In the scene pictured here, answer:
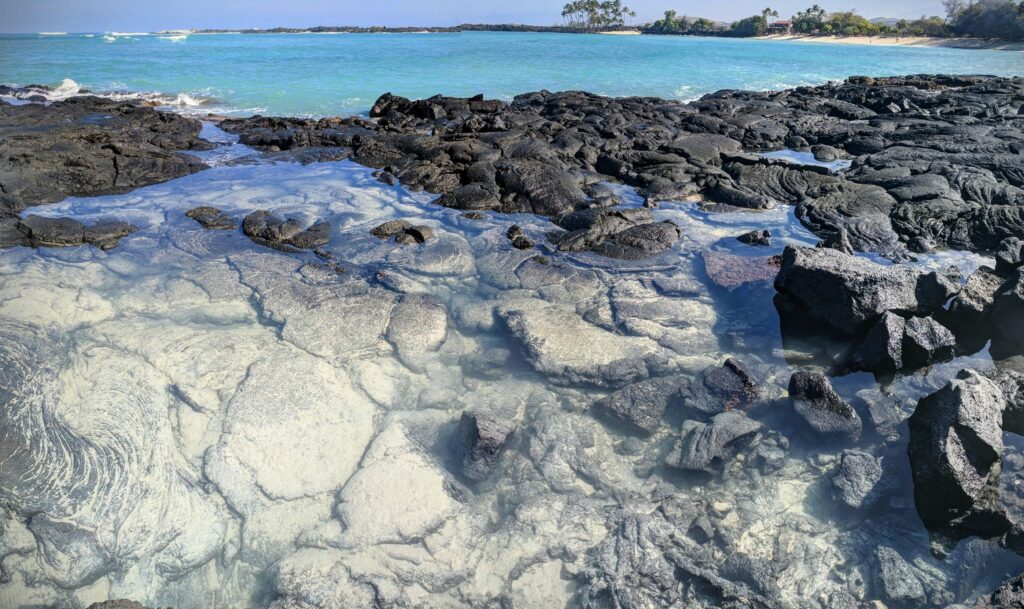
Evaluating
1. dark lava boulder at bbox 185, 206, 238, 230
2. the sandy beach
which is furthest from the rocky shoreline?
the sandy beach

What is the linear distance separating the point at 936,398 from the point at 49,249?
14370 mm

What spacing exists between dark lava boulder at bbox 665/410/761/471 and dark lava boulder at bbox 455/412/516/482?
1.78 meters

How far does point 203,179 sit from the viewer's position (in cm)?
1554

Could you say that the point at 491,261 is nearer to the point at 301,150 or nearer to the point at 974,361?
the point at 974,361

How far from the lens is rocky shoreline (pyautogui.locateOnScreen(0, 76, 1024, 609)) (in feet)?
→ 16.5

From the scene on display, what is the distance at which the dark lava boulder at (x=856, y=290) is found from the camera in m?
7.51

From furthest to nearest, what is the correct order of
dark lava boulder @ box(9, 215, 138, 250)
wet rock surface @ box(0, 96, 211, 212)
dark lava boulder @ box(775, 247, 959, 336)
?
wet rock surface @ box(0, 96, 211, 212)
dark lava boulder @ box(9, 215, 138, 250)
dark lava boulder @ box(775, 247, 959, 336)

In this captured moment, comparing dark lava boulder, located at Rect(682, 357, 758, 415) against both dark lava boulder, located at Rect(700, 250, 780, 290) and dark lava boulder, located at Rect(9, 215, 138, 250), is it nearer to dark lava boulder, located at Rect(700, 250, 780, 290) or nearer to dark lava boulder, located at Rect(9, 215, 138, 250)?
dark lava boulder, located at Rect(700, 250, 780, 290)

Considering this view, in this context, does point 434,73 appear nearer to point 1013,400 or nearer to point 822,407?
point 822,407

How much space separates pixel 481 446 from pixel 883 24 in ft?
388

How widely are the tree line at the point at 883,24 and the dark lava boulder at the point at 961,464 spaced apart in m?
86.5

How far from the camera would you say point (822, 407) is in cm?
619

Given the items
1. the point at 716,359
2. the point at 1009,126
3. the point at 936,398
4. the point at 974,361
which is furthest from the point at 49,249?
the point at 1009,126

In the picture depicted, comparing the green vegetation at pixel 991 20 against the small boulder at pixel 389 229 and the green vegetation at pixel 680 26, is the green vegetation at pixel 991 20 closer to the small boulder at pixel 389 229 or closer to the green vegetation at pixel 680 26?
the green vegetation at pixel 680 26
